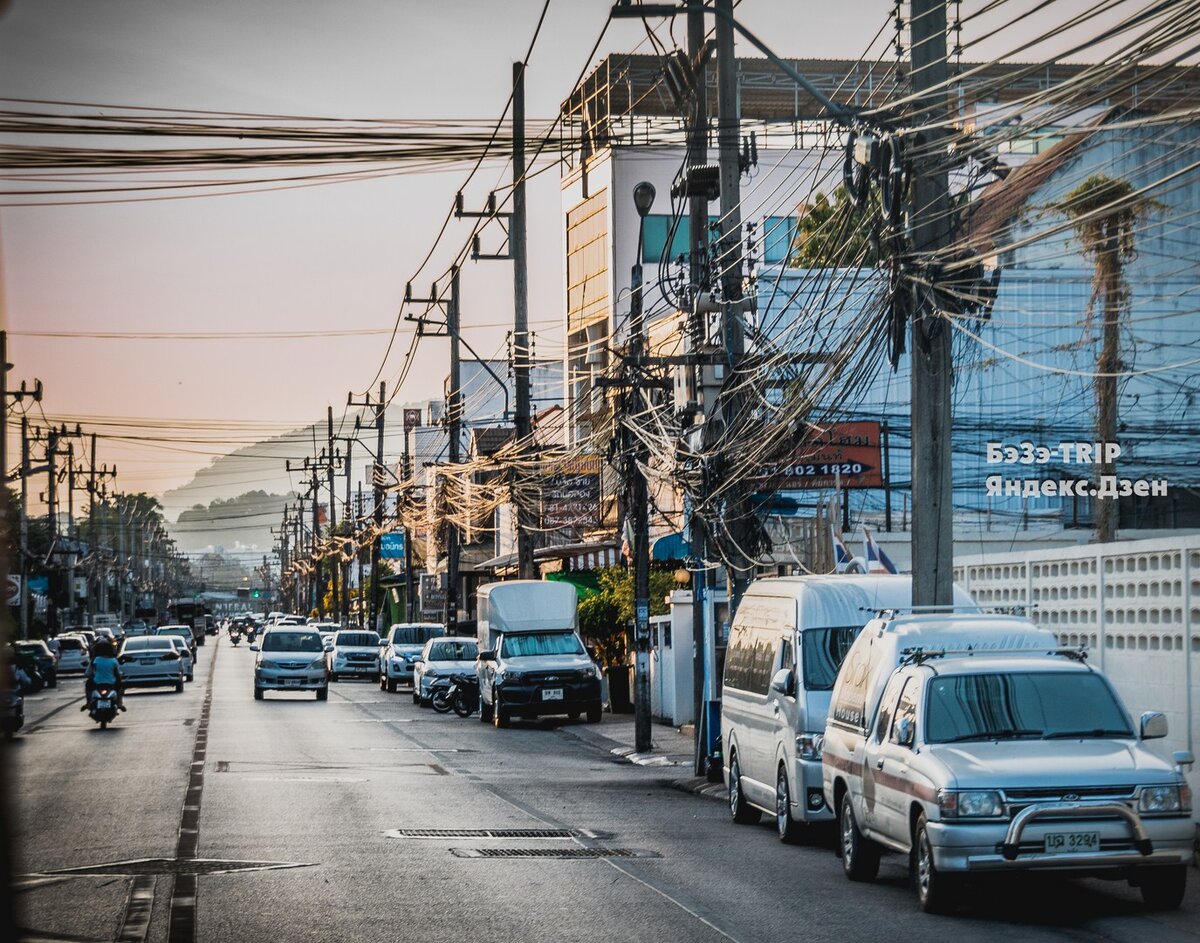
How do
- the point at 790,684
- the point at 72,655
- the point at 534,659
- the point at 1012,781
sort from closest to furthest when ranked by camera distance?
the point at 1012,781 < the point at 790,684 < the point at 534,659 < the point at 72,655

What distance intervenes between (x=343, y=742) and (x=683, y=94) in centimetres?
1352

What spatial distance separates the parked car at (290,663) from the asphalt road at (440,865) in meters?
20.1

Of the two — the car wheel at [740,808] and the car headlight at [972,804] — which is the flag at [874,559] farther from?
the car headlight at [972,804]

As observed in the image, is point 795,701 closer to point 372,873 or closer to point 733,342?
point 372,873

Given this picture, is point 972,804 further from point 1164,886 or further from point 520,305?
point 520,305

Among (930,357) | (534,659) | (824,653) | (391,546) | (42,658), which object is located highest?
(391,546)

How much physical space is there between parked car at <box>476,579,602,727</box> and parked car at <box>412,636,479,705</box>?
4.29 m

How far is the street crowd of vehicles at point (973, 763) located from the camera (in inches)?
466

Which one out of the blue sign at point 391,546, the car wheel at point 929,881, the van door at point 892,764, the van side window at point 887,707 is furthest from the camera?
the blue sign at point 391,546

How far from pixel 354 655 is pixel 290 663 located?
1724cm

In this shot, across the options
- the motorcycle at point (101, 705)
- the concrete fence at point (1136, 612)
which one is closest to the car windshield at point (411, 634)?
the motorcycle at point (101, 705)

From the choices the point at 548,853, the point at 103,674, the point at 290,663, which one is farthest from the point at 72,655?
the point at 548,853

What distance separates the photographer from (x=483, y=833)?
1736cm

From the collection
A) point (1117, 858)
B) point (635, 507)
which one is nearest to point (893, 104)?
point (1117, 858)
